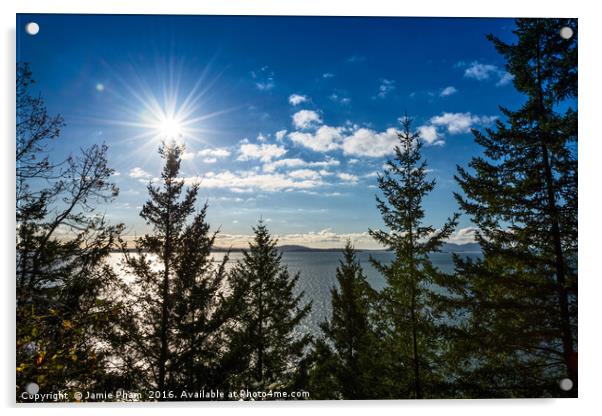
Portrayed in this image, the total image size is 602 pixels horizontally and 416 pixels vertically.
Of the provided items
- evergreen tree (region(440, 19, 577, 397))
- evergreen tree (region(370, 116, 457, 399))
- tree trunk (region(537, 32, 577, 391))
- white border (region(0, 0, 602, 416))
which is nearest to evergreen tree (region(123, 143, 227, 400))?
white border (region(0, 0, 602, 416))

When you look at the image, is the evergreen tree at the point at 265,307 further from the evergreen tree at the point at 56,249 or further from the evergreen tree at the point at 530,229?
the evergreen tree at the point at 530,229

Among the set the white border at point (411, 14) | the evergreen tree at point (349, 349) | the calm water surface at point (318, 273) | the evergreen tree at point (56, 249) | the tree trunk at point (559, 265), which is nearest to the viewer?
the evergreen tree at point (56, 249)

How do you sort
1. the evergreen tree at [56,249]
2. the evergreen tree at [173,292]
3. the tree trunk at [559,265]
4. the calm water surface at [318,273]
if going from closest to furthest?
the evergreen tree at [56,249] < the tree trunk at [559,265] < the evergreen tree at [173,292] < the calm water surface at [318,273]

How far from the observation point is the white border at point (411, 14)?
200 inches

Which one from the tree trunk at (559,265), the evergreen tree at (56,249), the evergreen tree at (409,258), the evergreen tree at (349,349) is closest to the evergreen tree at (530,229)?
the tree trunk at (559,265)

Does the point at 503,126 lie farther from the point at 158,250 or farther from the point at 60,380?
the point at 60,380

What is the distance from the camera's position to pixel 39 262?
4.63m

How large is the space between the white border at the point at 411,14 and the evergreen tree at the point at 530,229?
0.55 feet

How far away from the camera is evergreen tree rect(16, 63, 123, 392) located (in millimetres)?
4328

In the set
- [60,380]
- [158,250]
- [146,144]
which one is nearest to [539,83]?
[146,144]

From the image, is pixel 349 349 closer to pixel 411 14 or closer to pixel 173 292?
pixel 173 292

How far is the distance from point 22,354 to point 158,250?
9.48ft

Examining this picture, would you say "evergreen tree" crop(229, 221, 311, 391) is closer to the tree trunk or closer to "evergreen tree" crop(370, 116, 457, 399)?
"evergreen tree" crop(370, 116, 457, 399)

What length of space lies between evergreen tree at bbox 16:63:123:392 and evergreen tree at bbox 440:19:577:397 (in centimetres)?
600
